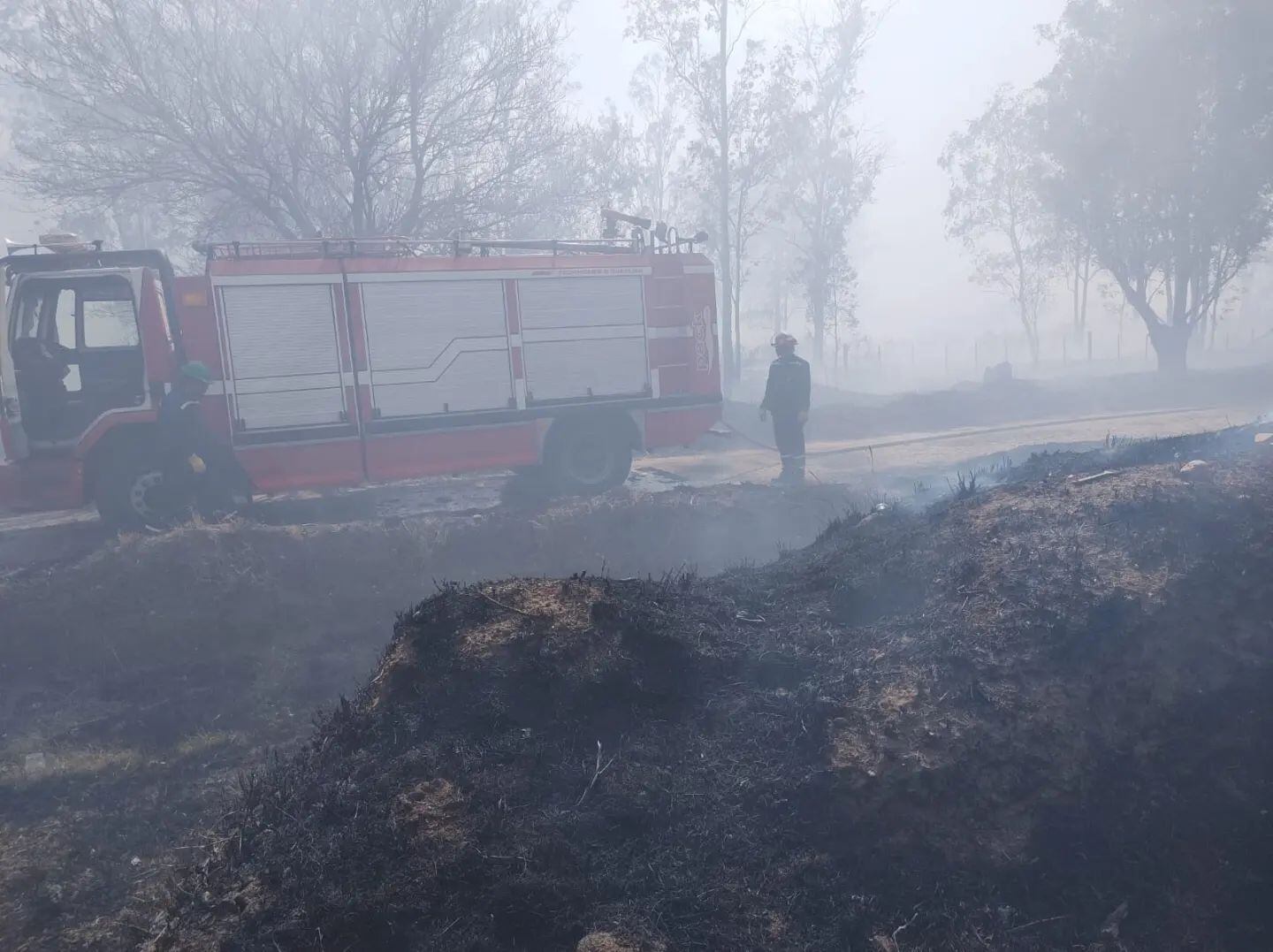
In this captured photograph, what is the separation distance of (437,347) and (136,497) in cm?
348

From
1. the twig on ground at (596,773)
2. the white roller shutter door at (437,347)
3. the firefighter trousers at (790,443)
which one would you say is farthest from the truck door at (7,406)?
the firefighter trousers at (790,443)

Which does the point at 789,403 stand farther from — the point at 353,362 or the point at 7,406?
the point at 7,406

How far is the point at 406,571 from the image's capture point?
846 centimetres

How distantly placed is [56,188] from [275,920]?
15.6 m

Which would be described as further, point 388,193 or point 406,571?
point 388,193

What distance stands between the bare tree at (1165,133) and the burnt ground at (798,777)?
2058cm

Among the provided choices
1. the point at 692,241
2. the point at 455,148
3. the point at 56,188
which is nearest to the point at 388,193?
the point at 455,148

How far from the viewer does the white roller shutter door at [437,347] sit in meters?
10.3

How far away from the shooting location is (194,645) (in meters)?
7.16

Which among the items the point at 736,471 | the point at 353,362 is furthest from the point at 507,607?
the point at 736,471

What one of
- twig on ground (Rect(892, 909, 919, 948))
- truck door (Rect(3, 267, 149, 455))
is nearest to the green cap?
truck door (Rect(3, 267, 149, 455))

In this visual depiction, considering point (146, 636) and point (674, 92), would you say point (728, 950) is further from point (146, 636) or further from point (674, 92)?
point (674, 92)

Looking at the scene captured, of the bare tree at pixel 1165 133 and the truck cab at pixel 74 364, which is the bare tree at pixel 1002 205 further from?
the truck cab at pixel 74 364

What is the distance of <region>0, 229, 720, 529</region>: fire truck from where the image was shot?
9.20 metres
